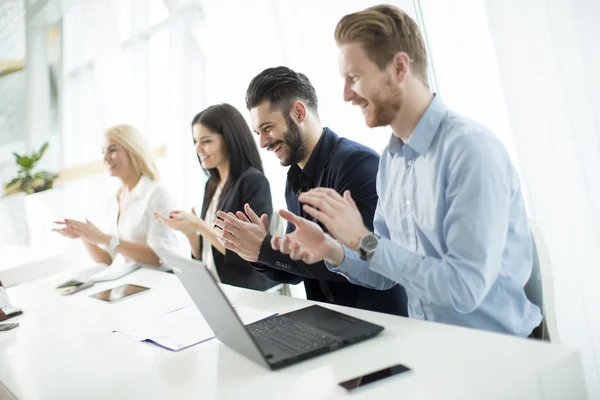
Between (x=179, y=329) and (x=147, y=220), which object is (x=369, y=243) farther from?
(x=147, y=220)

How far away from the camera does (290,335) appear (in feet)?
4.77

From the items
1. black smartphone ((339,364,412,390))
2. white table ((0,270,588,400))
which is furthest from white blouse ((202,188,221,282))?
black smartphone ((339,364,412,390))

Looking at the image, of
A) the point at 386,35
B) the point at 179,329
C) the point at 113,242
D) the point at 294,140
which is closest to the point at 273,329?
the point at 179,329

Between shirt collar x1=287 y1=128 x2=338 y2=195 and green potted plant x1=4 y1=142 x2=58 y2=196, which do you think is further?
green potted plant x1=4 y1=142 x2=58 y2=196

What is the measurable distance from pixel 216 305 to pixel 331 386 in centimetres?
35

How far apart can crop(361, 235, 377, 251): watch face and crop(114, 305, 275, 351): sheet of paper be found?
1.35ft

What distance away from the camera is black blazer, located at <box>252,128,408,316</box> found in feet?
6.56

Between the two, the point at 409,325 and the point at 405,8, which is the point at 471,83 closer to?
the point at 405,8

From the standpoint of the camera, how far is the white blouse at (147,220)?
325 cm

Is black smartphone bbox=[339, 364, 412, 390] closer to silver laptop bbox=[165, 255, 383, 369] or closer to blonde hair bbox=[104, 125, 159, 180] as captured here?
silver laptop bbox=[165, 255, 383, 369]

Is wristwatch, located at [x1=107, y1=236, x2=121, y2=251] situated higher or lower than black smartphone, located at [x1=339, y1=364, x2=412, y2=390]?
higher

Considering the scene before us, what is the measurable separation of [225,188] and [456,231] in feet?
5.76

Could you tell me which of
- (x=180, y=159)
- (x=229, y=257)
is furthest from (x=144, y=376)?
(x=180, y=159)

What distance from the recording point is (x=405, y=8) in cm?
237
